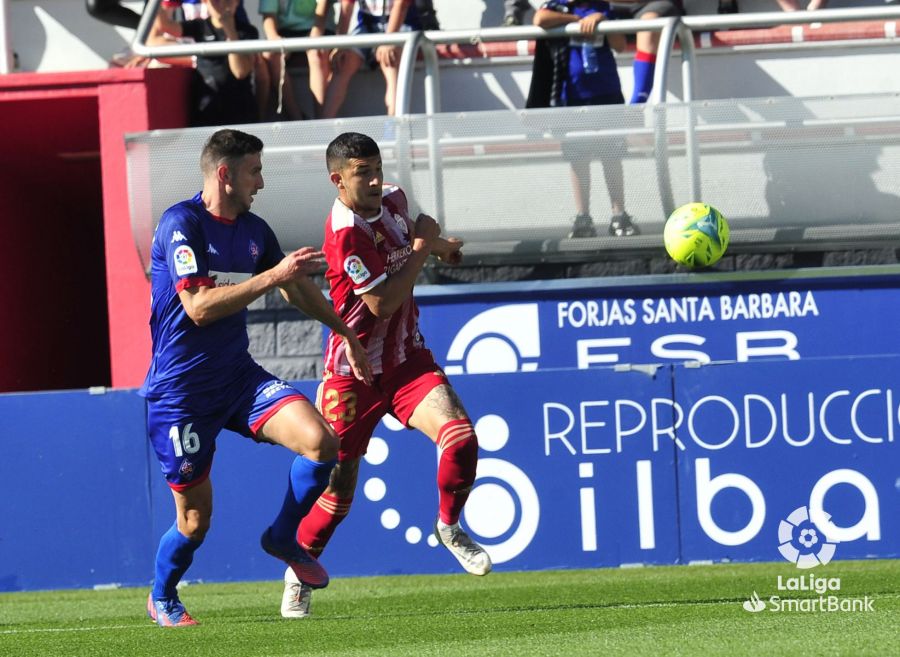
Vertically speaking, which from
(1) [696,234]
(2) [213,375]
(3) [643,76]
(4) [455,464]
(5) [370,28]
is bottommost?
(4) [455,464]

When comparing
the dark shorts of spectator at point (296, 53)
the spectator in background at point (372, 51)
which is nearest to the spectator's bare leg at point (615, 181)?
the spectator in background at point (372, 51)

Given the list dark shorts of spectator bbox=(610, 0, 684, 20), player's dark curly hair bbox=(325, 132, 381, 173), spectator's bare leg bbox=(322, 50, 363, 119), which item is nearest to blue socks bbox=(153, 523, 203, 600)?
player's dark curly hair bbox=(325, 132, 381, 173)

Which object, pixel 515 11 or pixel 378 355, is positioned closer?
pixel 378 355

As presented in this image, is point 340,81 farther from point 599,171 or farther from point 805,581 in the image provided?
point 805,581

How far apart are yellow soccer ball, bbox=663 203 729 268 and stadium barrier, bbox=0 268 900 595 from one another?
1.03 metres

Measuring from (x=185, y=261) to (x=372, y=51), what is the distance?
213 inches

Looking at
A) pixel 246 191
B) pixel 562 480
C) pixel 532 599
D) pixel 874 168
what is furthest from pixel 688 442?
pixel 246 191

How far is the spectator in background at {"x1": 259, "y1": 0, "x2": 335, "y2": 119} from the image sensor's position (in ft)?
37.8

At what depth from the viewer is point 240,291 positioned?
A: 6.52 m

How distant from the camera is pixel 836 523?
8.90m

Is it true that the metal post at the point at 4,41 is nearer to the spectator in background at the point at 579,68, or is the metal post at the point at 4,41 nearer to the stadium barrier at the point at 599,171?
the stadium barrier at the point at 599,171

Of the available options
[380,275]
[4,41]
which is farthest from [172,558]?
[4,41]

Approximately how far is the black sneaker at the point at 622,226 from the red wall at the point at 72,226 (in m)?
3.48

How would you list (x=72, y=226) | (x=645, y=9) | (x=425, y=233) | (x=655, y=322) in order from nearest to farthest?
(x=425, y=233)
(x=655, y=322)
(x=645, y=9)
(x=72, y=226)
